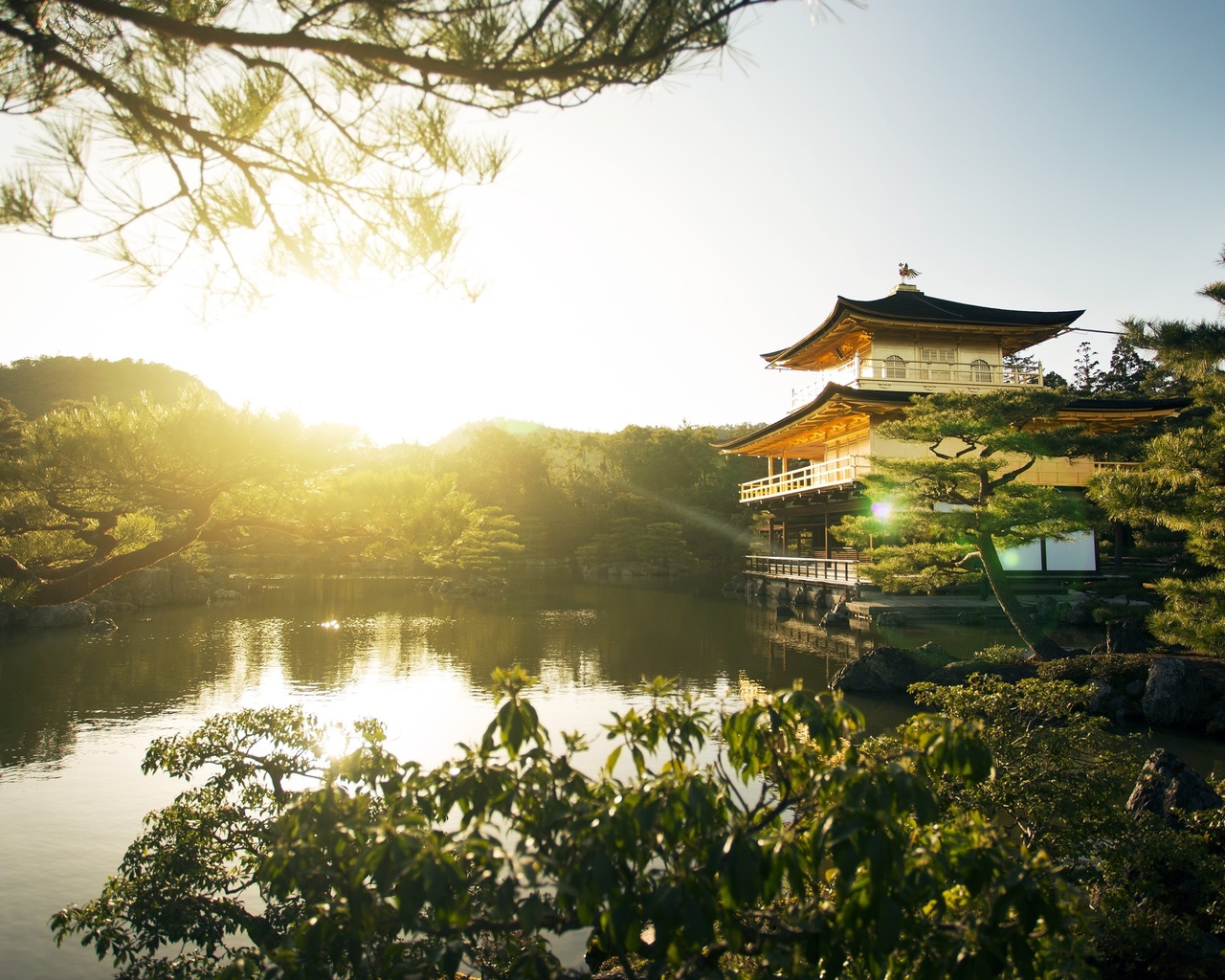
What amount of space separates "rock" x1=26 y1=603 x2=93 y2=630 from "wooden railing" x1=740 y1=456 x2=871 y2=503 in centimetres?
1698

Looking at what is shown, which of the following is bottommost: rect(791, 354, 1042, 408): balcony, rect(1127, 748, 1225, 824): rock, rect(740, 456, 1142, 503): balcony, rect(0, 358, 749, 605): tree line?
rect(1127, 748, 1225, 824): rock

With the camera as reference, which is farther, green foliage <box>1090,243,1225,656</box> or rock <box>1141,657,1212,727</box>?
rock <box>1141,657,1212,727</box>

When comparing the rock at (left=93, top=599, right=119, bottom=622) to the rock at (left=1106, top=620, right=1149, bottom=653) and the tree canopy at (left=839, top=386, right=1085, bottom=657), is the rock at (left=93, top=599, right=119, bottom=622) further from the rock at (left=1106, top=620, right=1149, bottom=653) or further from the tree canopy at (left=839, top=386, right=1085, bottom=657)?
the rock at (left=1106, top=620, right=1149, bottom=653)

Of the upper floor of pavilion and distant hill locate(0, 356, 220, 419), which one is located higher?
distant hill locate(0, 356, 220, 419)

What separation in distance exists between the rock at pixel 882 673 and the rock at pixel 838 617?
712 cm

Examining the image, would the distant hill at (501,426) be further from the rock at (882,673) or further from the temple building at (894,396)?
the rock at (882,673)

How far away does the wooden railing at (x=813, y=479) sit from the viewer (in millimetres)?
19469

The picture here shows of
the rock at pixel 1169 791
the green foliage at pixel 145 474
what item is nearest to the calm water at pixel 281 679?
the green foliage at pixel 145 474

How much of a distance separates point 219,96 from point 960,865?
327 centimetres

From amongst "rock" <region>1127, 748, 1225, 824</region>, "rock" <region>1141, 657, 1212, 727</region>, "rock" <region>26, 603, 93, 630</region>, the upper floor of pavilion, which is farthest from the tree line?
the upper floor of pavilion

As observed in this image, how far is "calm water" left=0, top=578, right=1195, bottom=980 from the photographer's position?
5523 mm

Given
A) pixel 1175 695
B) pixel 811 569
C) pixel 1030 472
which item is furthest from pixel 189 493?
pixel 1030 472

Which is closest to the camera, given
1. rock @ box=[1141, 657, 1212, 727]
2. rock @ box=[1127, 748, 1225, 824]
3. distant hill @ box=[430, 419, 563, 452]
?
rock @ box=[1127, 748, 1225, 824]

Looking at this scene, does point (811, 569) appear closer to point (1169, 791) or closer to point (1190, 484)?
point (1190, 484)
